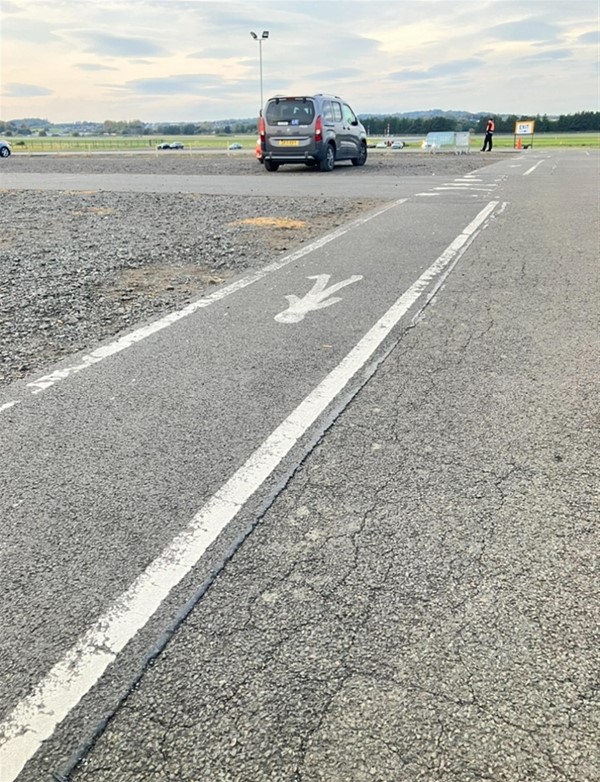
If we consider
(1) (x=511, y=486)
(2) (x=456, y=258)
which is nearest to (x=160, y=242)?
(2) (x=456, y=258)

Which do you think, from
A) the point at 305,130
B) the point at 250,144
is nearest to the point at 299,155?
the point at 305,130

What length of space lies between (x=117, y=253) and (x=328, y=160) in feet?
49.3

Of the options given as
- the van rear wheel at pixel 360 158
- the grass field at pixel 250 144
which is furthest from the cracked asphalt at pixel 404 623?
the grass field at pixel 250 144

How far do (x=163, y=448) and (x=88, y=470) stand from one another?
375 mm

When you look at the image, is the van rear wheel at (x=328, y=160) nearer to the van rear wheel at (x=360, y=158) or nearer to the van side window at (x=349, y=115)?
the van side window at (x=349, y=115)

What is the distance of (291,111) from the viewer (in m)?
20.4

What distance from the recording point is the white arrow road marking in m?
5.56

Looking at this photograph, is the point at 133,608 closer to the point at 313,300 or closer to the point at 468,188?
the point at 313,300

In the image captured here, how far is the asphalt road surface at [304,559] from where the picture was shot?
173 cm

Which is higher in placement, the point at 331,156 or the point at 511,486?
the point at 331,156

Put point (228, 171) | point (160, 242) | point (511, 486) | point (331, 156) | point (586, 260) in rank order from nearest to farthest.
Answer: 1. point (511, 486)
2. point (586, 260)
3. point (160, 242)
4. point (331, 156)
5. point (228, 171)

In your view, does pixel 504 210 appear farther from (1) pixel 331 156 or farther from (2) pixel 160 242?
(1) pixel 331 156

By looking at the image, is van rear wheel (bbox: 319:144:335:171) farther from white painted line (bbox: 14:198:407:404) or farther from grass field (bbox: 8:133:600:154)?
grass field (bbox: 8:133:600:154)

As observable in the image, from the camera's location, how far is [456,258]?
307 inches
